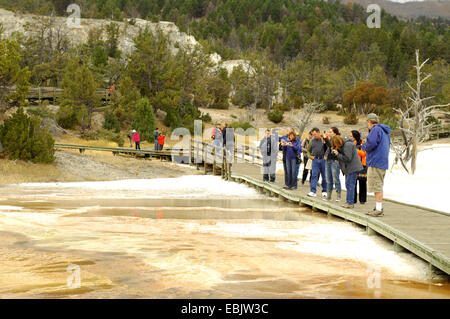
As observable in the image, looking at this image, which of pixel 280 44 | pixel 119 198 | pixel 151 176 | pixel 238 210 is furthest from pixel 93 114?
pixel 280 44

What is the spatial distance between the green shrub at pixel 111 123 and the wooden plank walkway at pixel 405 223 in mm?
28463

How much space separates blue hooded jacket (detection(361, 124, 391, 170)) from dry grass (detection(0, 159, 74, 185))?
1758 centimetres

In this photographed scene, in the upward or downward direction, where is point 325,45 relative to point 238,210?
upward

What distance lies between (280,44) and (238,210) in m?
133

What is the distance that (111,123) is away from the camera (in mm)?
45594

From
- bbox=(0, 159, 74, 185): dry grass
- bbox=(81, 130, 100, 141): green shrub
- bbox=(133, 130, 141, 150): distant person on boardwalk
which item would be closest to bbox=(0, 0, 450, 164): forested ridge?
bbox=(81, 130, 100, 141): green shrub

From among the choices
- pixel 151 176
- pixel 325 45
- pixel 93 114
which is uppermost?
pixel 325 45

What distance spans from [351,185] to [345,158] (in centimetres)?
87

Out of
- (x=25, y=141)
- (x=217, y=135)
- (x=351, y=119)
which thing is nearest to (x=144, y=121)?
(x=25, y=141)

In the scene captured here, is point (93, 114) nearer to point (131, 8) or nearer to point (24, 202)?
point (24, 202)

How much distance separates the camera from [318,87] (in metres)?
82.6

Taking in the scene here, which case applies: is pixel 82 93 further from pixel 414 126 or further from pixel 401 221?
pixel 401 221

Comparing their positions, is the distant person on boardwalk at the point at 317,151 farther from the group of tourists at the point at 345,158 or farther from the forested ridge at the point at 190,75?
the forested ridge at the point at 190,75

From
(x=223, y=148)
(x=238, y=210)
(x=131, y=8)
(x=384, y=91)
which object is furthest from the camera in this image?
(x=131, y=8)
